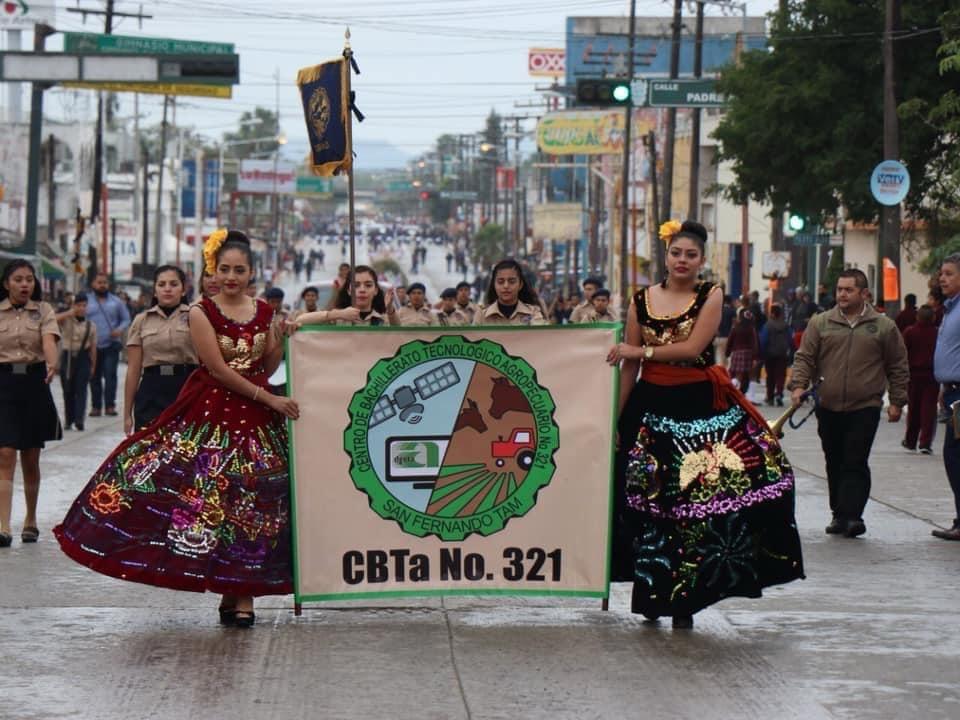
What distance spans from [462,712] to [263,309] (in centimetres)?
255

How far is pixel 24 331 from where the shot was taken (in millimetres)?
11789

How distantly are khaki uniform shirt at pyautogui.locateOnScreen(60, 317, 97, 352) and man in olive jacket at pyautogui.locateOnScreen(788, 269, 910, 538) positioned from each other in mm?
11810

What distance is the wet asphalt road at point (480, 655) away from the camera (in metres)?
7.18

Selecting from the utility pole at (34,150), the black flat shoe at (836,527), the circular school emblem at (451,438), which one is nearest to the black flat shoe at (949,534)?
the black flat shoe at (836,527)

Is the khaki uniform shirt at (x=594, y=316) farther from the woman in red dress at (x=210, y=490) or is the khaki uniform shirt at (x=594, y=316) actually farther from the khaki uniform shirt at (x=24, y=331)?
the woman in red dress at (x=210, y=490)

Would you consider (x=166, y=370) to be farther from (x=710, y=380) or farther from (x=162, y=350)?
(x=710, y=380)

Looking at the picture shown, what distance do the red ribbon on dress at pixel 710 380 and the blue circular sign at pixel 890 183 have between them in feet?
55.7

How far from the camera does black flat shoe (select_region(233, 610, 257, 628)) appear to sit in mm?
8688

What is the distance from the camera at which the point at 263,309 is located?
29.1 ft

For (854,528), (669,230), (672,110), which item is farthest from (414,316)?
(672,110)

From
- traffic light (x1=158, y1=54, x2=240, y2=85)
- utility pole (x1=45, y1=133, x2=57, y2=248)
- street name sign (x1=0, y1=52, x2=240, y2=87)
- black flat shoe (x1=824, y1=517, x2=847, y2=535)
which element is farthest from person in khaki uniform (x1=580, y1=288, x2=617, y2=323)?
utility pole (x1=45, y1=133, x2=57, y2=248)

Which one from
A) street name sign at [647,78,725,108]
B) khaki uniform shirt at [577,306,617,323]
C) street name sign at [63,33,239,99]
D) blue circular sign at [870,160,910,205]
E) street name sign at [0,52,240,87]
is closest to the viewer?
khaki uniform shirt at [577,306,617,323]

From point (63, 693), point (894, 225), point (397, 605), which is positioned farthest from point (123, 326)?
point (63, 693)

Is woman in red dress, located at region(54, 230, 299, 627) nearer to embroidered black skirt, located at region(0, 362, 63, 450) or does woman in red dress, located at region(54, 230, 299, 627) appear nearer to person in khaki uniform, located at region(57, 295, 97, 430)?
embroidered black skirt, located at region(0, 362, 63, 450)
